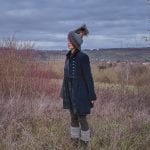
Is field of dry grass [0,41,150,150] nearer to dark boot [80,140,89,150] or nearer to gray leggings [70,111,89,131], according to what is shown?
dark boot [80,140,89,150]

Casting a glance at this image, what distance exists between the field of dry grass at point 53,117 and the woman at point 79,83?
2.15 ft

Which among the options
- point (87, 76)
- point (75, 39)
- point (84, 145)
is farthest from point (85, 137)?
point (75, 39)

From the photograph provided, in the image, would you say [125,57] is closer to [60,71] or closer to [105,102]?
[60,71]

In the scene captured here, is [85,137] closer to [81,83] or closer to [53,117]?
[81,83]

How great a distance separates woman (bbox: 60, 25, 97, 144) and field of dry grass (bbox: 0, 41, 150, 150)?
25.8 inches

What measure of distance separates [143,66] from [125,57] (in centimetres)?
540

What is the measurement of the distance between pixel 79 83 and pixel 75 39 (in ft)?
2.40

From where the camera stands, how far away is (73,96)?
8938 mm

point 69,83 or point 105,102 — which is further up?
point 69,83

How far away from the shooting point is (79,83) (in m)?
8.91

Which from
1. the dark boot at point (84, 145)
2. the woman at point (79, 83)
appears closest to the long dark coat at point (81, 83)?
the woman at point (79, 83)

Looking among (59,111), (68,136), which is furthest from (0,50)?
(68,136)

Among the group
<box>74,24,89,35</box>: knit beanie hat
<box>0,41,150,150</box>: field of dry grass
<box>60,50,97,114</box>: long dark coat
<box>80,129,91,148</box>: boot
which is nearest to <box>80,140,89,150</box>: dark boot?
<box>80,129,91,148</box>: boot

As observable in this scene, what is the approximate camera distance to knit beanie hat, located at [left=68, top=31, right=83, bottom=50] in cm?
892
